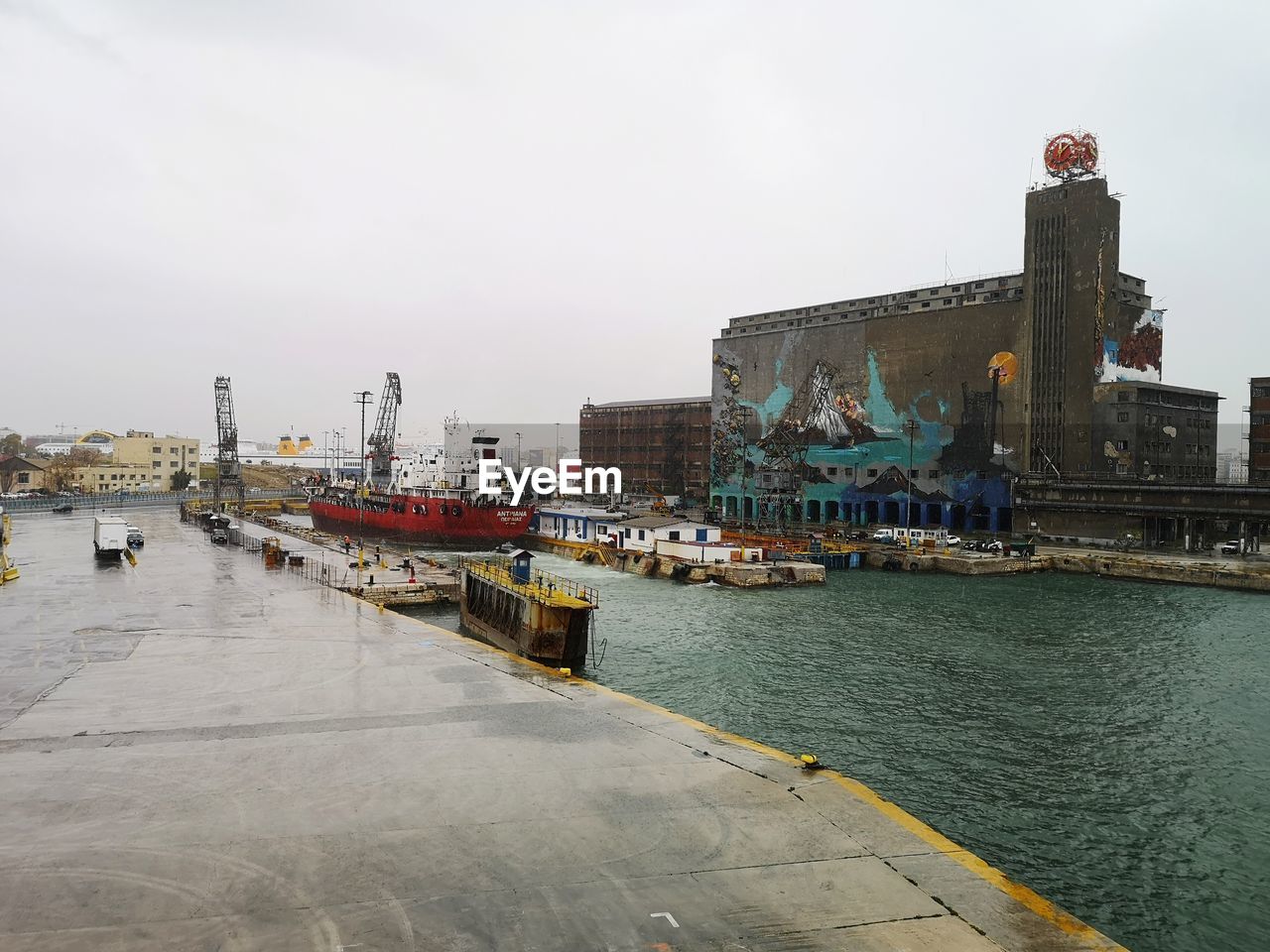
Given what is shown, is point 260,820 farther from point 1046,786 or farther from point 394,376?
point 394,376

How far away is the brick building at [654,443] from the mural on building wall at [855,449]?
24.9 metres

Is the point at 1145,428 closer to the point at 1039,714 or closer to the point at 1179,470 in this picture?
the point at 1179,470

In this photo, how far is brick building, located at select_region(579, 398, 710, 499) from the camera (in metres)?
147

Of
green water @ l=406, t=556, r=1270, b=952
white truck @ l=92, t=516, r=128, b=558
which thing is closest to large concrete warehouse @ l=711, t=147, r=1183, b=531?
green water @ l=406, t=556, r=1270, b=952

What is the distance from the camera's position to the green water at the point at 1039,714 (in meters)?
16.3

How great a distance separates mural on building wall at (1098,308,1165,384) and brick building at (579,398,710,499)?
72.6 m

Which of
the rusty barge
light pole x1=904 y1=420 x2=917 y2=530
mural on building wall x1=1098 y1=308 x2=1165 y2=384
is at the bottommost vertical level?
the rusty barge

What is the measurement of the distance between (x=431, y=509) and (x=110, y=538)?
29975mm

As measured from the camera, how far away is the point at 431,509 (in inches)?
3187

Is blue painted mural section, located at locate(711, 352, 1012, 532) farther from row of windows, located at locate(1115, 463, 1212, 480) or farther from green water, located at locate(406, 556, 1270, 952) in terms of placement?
green water, located at locate(406, 556, 1270, 952)

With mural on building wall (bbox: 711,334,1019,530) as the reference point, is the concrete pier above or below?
below

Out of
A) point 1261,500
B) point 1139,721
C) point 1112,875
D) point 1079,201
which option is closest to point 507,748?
point 1112,875

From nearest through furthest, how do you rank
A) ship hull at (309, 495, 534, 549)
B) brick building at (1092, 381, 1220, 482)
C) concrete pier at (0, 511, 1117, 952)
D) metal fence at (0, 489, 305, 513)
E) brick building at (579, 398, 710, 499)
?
concrete pier at (0, 511, 1117, 952), ship hull at (309, 495, 534, 549), brick building at (1092, 381, 1220, 482), metal fence at (0, 489, 305, 513), brick building at (579, 398, 710, 499)

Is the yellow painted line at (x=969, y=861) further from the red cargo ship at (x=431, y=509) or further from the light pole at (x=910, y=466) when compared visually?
the light pole at (x=910, y=466)
